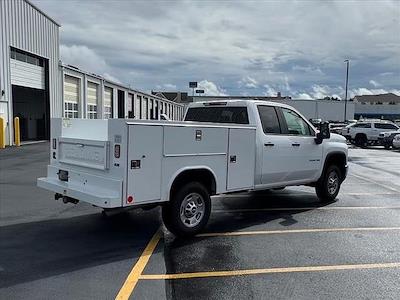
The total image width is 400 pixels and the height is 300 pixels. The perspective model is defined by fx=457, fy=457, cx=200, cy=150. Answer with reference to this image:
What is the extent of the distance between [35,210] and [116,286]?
13.9 ft

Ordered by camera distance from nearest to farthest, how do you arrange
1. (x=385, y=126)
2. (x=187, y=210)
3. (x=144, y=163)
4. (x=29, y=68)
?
(x=144, y=163) < (x=187, y=210) < (x=29, y=68) < (x=385, y=126)

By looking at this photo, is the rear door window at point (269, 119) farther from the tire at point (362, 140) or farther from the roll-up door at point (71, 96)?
the tire at point (362, 140)

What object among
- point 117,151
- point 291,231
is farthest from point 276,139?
point 117,151

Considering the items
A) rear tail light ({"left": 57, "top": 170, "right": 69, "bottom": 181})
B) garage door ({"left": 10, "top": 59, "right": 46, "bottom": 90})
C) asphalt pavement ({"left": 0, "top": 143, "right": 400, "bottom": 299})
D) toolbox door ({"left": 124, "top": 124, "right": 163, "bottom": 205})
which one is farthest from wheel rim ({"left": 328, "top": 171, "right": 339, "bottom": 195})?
garage door ({"left": 10, "top": 59, "right": 46, "bottom": 90})

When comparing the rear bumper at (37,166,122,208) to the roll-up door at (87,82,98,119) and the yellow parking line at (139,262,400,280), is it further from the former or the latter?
the roll-up door at (87,82,98,119)

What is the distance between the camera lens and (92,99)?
36.5 meters

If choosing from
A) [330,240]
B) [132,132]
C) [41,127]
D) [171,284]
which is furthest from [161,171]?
[41,127]

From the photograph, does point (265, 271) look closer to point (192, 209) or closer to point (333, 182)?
point (192, 209)

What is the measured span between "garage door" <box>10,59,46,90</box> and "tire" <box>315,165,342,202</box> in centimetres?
2070

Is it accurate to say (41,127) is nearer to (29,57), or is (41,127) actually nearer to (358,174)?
(29,57)

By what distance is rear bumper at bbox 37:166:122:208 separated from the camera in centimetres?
584

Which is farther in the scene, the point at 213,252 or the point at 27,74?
the point at 27,74

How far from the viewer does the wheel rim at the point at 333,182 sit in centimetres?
991

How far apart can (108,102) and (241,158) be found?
116ft
